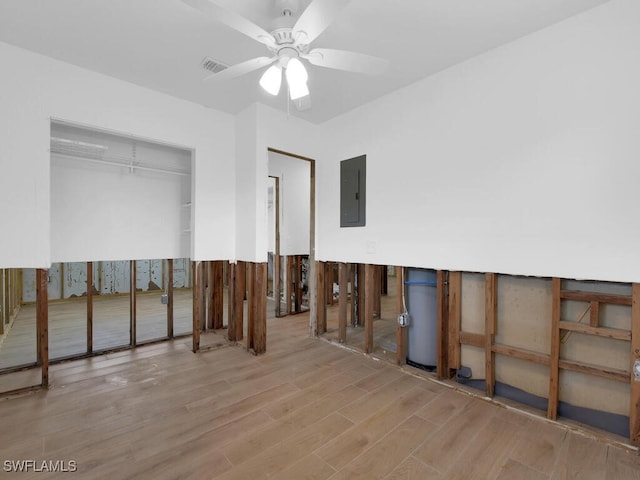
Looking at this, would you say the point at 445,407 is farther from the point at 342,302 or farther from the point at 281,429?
the point at 342,302

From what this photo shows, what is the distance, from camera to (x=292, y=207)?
5.38m

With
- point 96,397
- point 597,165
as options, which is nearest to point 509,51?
point 597,165

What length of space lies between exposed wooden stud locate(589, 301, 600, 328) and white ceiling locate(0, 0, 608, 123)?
1974 millimetres

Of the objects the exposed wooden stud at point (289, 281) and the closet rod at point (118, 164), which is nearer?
the closet rod at point (118, 164)

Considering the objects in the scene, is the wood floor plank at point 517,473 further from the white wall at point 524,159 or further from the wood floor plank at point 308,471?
the white wall at point 524,159

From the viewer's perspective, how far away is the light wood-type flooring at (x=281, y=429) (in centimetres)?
167

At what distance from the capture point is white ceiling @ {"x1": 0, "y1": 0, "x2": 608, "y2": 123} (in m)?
1.98

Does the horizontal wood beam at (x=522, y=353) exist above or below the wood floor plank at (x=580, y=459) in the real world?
above

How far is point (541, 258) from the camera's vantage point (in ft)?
7.10

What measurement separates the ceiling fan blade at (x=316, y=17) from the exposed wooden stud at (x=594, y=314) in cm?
236

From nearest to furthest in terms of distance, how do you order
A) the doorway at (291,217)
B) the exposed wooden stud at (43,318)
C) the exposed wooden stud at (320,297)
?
the exposed wooden stud at (43,318), the exposed wooden stud at (320,297), the doorway at (291,217)

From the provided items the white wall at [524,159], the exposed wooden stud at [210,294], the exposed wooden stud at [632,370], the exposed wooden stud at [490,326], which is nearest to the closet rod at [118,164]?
the exposed wooden stud at [210,294]

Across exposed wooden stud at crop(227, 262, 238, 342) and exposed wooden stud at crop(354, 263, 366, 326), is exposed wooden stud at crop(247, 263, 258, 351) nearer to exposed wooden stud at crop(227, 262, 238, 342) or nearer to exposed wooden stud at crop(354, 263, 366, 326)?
exposed wooden stud at crop(227, 262, 238, 342)

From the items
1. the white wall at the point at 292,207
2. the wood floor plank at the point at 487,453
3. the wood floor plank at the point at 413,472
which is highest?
the white wall at the point at 292,207
